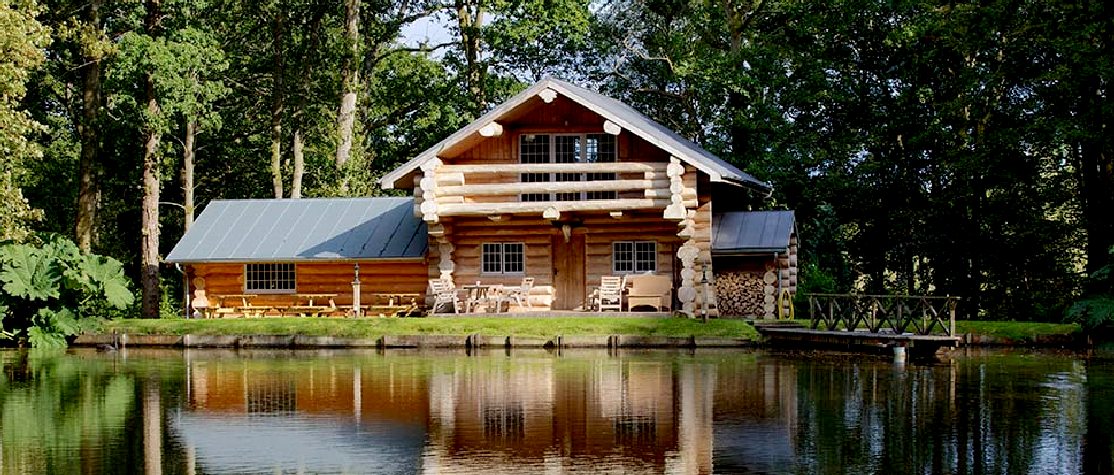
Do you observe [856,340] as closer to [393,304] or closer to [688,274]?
[688,274]

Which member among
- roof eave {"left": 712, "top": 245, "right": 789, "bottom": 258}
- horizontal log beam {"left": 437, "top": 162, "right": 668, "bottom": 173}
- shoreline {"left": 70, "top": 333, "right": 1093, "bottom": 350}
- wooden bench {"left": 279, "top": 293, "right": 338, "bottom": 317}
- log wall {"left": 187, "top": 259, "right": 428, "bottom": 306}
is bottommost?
shoreline {"left": 70, "top": 333, "right": 1093, "bottom": 350}

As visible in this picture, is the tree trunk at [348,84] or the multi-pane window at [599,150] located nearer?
the multi-pane window at [599,150]

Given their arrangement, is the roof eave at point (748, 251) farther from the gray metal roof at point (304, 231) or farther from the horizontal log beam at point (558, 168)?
the gray metal roof at point (304, 231)

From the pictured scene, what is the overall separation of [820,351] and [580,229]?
1002 centimetres

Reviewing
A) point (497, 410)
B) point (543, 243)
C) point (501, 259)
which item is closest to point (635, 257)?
point (543, 243)

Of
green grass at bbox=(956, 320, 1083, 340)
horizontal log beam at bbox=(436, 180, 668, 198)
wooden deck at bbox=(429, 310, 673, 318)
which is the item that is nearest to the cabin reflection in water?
green grass at bbox=(956, 320, 1083, 340)

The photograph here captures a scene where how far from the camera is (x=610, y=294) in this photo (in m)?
37.8

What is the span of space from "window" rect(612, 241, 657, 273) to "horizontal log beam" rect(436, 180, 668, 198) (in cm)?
205

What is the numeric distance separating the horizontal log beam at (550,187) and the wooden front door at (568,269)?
238 cm

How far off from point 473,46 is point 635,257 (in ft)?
42.1

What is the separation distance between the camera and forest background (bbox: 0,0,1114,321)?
39.0 metres

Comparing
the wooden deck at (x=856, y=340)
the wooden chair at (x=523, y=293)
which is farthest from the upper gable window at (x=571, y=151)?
the wooden deck at (x=856, y=340)

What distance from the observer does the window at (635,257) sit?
129ft

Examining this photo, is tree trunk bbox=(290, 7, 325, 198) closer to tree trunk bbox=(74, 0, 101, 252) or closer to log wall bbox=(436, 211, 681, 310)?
tree trunk bbox=(74, 0, 101, 252)
